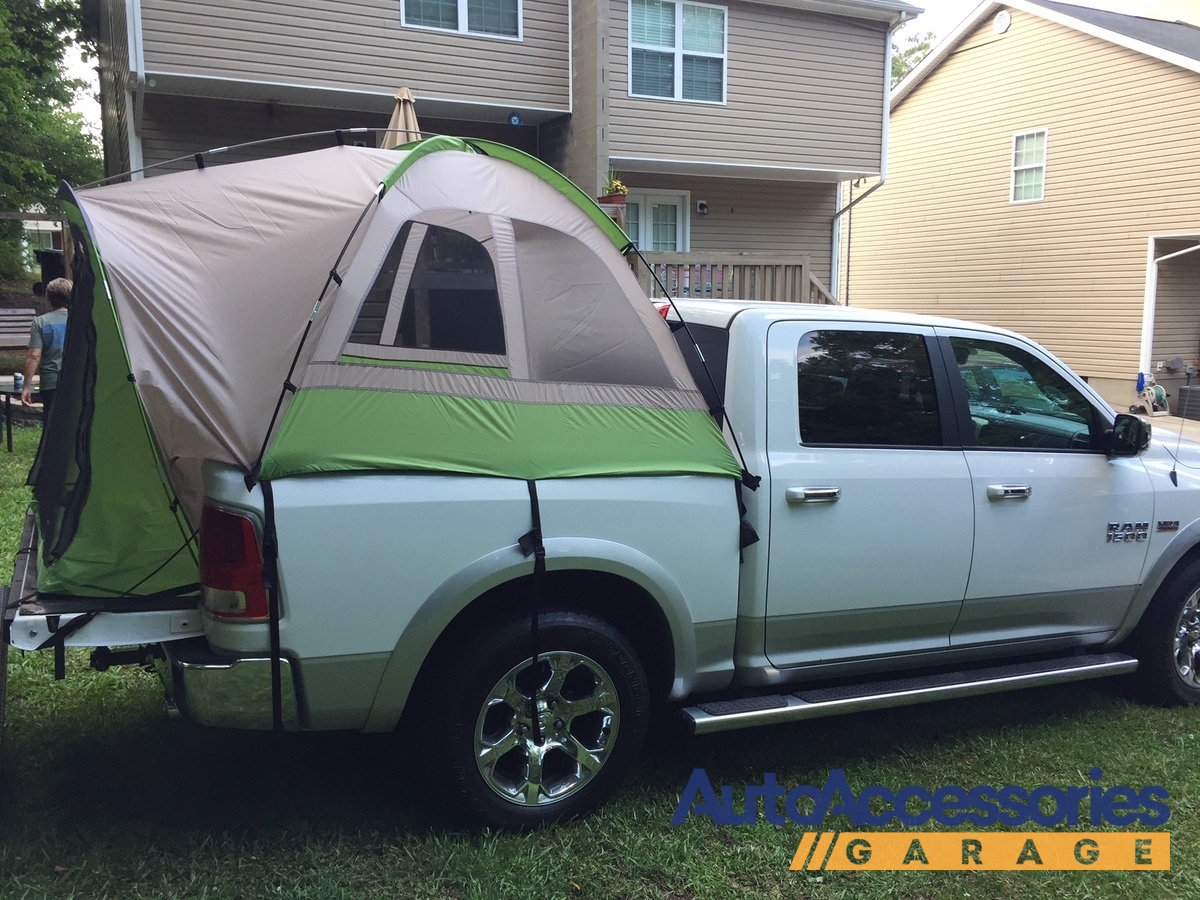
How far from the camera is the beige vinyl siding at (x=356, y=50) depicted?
36.2 ft

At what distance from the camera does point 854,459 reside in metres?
3.90

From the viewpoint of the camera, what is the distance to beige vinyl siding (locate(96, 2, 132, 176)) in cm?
1139

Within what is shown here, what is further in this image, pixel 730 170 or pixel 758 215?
pixel 758 215

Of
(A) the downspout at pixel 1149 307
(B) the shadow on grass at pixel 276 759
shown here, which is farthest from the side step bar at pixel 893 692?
(A) the downspout at pixel 1149 307

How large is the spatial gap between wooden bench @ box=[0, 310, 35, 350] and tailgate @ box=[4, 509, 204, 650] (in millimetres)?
16430

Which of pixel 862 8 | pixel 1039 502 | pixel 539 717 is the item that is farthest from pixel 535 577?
pixel 862 8

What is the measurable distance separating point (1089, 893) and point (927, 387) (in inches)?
76.9

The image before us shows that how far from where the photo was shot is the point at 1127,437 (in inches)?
175

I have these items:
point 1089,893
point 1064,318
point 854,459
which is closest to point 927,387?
point 854,459

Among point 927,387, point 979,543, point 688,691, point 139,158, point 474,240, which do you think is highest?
point 139,158

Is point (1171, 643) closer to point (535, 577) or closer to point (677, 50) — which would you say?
point (535, 577)

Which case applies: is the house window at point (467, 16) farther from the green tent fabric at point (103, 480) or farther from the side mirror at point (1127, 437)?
the side mirror at point (1127, 437)

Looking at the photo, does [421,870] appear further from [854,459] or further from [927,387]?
[927,387]

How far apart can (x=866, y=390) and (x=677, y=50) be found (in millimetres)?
11502
